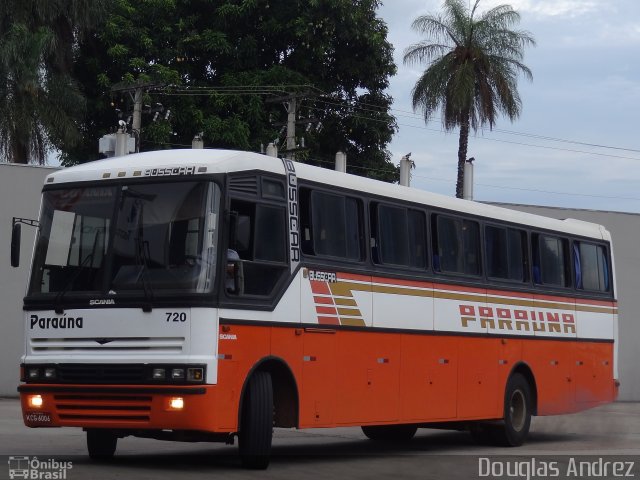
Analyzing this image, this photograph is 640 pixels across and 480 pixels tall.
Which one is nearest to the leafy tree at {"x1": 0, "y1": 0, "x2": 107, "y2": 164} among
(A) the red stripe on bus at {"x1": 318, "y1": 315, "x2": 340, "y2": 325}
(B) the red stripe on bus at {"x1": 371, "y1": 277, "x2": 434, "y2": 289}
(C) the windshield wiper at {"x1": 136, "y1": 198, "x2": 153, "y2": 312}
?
(B) the red stripe on bus at {"x1": 371, "y1": 277, "x2": 434, "y2": 289}

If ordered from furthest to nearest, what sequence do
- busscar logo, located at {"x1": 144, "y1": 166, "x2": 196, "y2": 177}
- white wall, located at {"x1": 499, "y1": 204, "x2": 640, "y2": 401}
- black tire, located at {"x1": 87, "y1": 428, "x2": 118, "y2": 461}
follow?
white wall, located at {"x1": 499, "y1": 204, "x2": 640, "y2": 401} < black tire, located at {"x1": 87, "y1": 428, "x2": 118, "y2": 461} < busscar logo, located at {"x1": 144, "y1": 166, "x2": 196, "y2": 177}

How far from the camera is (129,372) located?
1286cm

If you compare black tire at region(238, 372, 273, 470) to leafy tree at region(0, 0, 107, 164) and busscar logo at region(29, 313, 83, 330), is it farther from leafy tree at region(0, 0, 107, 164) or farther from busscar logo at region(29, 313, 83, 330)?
leafy tree at region(0, 0, 107, 164)

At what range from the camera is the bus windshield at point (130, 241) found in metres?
12.9

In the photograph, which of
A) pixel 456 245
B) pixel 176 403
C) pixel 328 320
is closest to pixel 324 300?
pixel 328 320

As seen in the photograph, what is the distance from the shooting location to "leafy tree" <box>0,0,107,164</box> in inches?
1789

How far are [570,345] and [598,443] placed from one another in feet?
5.45

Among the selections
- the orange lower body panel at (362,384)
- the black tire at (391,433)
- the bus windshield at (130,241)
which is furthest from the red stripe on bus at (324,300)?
the black tire at (391,433)

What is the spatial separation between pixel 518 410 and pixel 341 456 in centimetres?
416

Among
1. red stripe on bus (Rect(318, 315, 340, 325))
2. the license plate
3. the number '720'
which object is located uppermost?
red stripe on bus (Rect(318, 315, 340, 325))

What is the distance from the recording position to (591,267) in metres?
21.8

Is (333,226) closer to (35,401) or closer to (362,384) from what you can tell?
(362,384)

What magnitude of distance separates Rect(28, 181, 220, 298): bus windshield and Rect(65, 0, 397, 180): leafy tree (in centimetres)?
3187

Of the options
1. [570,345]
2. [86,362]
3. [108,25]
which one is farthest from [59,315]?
[108,25]
